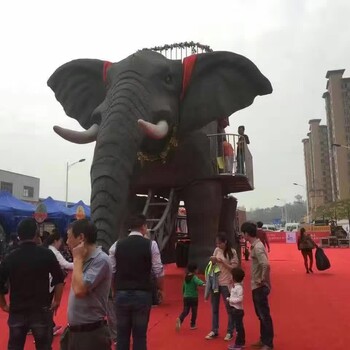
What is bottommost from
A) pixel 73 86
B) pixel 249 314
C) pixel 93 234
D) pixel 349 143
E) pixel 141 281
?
pixel 249 314

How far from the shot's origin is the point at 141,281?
3922 millimetres

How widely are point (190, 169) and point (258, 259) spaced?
426 centimetres

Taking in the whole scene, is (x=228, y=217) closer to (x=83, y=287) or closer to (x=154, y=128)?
(x=154, y=128)

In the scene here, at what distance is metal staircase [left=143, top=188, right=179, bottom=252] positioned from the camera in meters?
8.59

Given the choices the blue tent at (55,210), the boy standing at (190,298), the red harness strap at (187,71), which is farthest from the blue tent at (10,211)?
the boy standing at (190,298)

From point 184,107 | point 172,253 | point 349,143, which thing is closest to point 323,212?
point 349,143

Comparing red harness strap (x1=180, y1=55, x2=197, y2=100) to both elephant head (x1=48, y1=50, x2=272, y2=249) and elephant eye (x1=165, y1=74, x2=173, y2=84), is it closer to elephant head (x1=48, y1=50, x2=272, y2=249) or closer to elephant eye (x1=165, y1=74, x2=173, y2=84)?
elephant head (x1=48, y1=50, x2=272, y2=249)

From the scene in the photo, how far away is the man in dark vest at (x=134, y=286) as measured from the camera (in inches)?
154

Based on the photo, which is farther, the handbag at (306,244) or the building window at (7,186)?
the building window at (7,186)

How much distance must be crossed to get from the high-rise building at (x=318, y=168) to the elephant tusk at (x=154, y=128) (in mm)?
95108

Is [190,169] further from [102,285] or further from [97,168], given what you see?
[102,285]

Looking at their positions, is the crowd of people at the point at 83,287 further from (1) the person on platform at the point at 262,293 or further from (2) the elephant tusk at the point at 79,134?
(2) the elephant tusk at the point at 79,134

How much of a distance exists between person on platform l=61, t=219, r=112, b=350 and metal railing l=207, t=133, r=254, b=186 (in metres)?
6.91

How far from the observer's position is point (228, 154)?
10.4 metres
